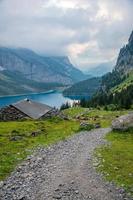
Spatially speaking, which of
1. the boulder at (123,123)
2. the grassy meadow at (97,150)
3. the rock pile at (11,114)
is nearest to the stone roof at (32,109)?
the rock pile at (11,114)

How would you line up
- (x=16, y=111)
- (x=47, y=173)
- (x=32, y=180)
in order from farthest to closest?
(x=16, y=111) < (x=47, y=173) < (x=32, y=180)

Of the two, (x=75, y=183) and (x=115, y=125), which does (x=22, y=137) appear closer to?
(x=115, y=125)

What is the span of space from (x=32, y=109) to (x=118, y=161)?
5267cm

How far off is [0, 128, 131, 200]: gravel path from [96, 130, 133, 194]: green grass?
3.13 feet

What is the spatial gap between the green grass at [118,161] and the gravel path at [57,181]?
0.95 m

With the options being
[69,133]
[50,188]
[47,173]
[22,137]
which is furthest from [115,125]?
[50,188]

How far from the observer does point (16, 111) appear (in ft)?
272

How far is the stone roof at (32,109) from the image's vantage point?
3273 inches

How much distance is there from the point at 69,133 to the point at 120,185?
34.7m

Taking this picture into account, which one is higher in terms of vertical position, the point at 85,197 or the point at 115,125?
the point at 115,125

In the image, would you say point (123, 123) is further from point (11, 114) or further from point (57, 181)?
point (57, 181)

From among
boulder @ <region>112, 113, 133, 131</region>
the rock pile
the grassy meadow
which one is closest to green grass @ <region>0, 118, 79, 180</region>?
the grassy meadow

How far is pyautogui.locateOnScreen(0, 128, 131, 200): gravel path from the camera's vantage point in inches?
999

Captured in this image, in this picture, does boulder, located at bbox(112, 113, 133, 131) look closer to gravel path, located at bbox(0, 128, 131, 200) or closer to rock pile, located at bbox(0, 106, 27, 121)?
gravel path, located at bbox(0, 128, 131, 200)
